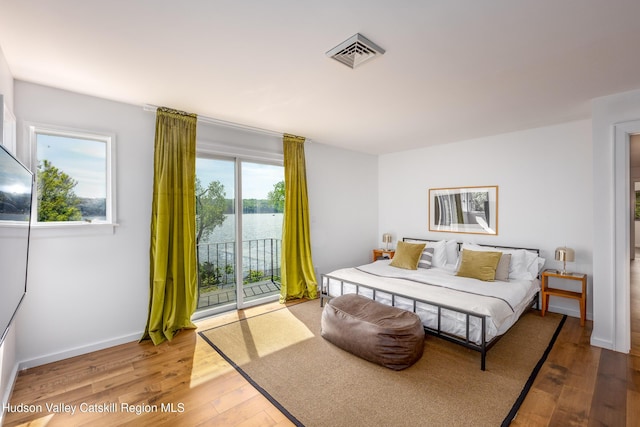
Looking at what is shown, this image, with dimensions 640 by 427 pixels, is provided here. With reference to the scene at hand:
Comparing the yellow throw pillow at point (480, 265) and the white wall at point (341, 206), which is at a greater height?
the white wall at point (341, 206)

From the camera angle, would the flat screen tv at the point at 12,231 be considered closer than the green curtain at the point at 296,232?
Yes

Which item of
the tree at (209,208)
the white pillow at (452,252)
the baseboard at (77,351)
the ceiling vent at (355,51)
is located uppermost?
the ceiling vent at (355,51)

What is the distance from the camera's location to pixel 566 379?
7.73 feet

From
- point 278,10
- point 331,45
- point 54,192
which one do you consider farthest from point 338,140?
point 54,192

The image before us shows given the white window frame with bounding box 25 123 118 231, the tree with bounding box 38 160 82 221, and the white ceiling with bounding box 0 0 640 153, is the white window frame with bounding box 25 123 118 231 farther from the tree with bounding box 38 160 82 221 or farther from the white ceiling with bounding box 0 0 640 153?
the white ceiling with bounding box 0 0 640 153

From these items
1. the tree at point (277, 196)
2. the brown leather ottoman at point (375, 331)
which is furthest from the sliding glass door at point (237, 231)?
the brown leather ottoman at point (375, 331)

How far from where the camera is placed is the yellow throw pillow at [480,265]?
3.66 metres

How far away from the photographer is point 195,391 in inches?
89.4

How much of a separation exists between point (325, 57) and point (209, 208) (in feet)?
8.04

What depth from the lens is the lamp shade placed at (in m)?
3.49

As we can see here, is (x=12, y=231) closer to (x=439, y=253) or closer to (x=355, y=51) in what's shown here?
(x=355, y=51)

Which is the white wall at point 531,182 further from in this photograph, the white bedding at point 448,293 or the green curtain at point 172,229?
the green curtain at point 172,229

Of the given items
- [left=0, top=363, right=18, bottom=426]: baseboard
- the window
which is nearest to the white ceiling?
the window

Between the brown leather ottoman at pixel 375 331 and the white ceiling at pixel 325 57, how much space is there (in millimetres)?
2180
